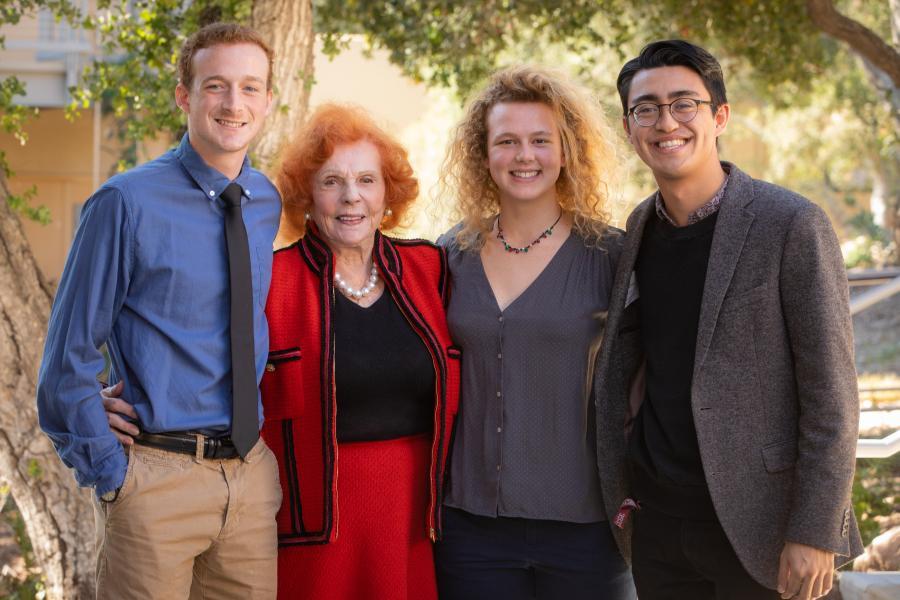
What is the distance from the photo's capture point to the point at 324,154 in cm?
332

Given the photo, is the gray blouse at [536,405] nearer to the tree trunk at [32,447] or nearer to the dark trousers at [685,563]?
the dark trousers at [685,563]

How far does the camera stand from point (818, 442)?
2.58 meters

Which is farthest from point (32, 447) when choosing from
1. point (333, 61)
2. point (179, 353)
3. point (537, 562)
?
point (333, 61)

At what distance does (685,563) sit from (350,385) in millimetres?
1124

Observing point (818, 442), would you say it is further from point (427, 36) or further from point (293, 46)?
point (427, 36)

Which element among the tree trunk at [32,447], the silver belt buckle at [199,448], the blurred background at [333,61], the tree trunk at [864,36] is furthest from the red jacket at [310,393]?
the tree trunk at [864,36]

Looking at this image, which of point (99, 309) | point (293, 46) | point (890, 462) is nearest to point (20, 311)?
point (293, 46)

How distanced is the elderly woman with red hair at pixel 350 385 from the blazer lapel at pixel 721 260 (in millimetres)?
892

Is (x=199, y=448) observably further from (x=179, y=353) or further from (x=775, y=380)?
(x=775, y=380)

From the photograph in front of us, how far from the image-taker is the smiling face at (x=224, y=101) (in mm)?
2906

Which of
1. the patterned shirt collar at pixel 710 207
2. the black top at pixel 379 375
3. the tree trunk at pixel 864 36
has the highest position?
the tree trunk at pixel 864 36

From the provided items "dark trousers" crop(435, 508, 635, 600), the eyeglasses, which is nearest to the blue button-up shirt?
"dark trousers" crop(435, 508, 635, 600)

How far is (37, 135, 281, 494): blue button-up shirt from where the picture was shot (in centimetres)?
268

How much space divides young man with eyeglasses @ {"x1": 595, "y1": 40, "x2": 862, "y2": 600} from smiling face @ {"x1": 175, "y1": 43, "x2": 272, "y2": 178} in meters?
1.09
